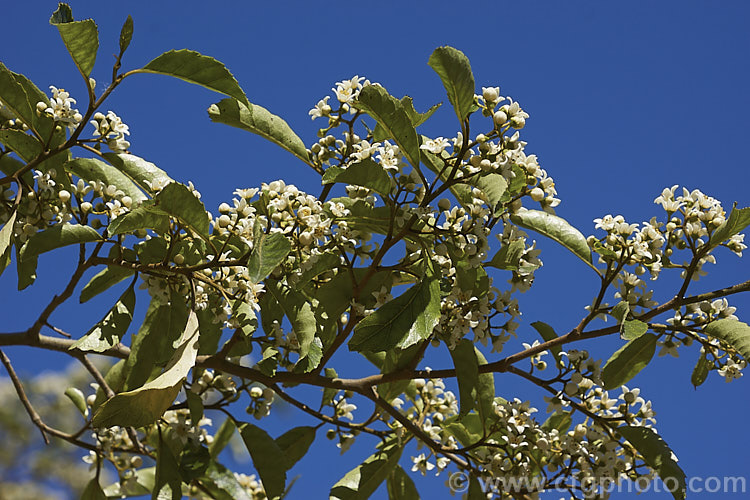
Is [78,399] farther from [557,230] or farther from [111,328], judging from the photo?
[557,230]

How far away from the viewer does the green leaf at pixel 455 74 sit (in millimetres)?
2048

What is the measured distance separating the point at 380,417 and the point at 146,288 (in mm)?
1186

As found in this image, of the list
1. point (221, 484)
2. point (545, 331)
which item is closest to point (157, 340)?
point (221, 484)

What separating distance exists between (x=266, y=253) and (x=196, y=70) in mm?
617

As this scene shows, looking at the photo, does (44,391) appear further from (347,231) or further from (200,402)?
(347,231)

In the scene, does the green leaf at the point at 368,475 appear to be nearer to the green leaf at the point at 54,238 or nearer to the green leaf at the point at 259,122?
the green leaf at the point at 259,122

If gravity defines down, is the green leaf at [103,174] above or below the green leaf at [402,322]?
above

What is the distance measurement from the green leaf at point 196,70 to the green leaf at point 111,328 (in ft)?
2.38

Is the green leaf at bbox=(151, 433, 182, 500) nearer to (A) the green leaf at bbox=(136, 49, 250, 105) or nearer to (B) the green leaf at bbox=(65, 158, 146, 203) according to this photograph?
(B) the green leaf at bbox=(65, 158, 146, 203)

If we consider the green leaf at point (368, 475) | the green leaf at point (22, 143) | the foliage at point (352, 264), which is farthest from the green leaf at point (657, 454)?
the green leaf at point (22, 143)

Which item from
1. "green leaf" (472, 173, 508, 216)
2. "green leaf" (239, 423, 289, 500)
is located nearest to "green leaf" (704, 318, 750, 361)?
"green leaf" (472, 173, 508, 216)

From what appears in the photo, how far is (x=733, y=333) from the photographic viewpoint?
8.02 feet

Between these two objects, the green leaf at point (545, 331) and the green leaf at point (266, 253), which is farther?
the green leaf at point (545, 331)

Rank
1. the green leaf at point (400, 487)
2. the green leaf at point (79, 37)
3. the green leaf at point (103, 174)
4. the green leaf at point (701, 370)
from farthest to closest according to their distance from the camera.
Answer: the green leaf at point (400, 487) < the green leaf at point (701, 370) < the green leaf at point (103, 174) < the green leaf at point (79, 37)
